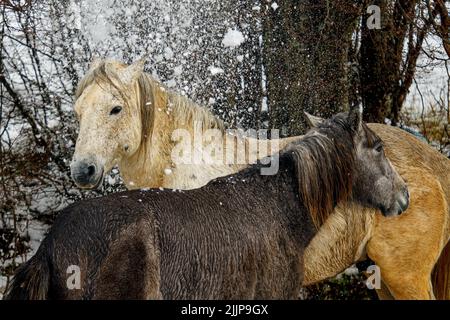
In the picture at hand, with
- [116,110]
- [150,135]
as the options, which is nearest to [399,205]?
[150,135]

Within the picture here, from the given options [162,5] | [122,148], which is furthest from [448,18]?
[122,148]

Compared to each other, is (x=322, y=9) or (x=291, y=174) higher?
(x=322, y=9)

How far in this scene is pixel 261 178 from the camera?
4152mm

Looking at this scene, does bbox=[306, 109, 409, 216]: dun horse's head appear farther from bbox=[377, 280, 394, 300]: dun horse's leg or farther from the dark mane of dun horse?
bbox=[377, 280, 394, 300]: dun horse's leg

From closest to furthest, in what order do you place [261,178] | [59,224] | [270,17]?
1. [59,224]
2. [261,178]
3. [270,17]

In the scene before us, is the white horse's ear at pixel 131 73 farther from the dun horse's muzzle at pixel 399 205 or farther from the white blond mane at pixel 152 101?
the dun horse's muzzle at pixel 399 205

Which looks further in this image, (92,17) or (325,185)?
(92,17)

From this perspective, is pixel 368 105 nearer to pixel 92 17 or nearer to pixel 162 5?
pixel 162 5

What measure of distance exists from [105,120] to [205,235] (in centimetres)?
149

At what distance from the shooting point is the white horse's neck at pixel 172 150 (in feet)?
16.4

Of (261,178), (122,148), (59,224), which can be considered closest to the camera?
(59,224)

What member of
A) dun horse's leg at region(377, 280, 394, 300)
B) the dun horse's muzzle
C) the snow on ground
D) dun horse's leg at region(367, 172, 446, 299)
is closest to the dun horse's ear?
the dun horse's muzzle
